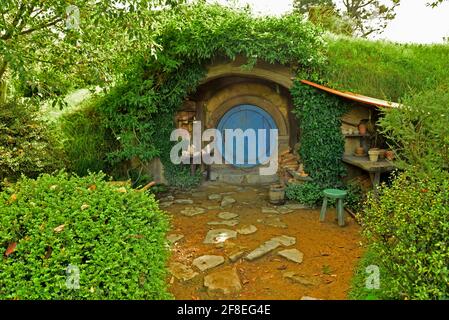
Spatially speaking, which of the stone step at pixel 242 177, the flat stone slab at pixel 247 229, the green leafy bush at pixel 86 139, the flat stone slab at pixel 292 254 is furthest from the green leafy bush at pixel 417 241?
the green leafy bush at pixel 86 139

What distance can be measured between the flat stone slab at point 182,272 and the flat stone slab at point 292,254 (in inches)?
51.9

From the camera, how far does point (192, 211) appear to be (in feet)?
21.8

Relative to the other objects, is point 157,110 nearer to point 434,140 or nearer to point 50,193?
point 50,193

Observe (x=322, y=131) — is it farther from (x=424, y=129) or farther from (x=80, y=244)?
(x=80, y=244)

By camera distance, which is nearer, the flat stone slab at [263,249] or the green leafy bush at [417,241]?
the green leafy bush at [417,241]

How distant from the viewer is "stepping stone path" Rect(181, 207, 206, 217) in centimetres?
648

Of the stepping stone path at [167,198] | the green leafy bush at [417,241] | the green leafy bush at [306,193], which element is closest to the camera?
the green leafy bush at [417,241]

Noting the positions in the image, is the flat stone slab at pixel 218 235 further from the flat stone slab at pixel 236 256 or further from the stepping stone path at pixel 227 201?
the stepping stone path at pixel 227 201

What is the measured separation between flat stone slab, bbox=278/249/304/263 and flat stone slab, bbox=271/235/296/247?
0.71 feet

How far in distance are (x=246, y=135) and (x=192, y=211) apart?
3384 mm

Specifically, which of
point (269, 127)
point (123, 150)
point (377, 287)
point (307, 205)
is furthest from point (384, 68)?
point (123, 150)

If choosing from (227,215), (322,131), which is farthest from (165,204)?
(322,131)

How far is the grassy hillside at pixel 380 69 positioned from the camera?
23.8 ft

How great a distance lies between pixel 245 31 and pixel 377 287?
5296 millimetres
